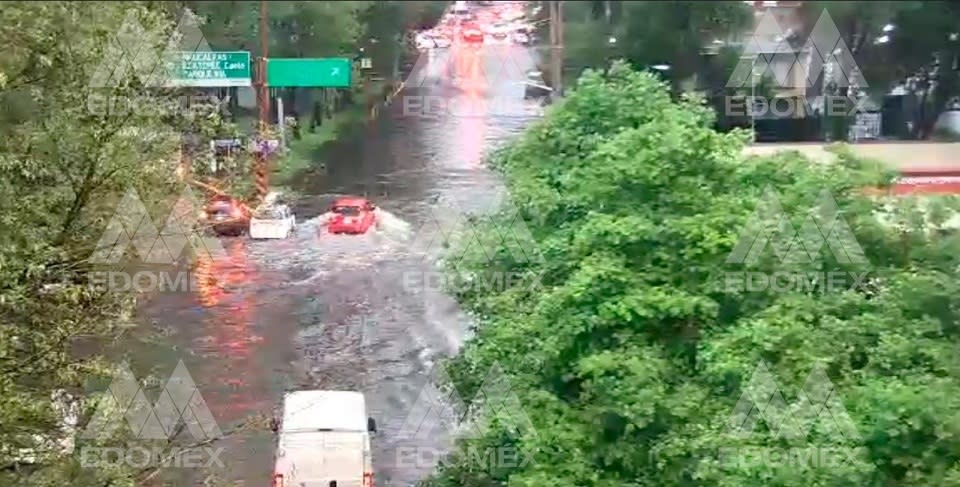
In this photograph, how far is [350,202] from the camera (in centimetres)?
497

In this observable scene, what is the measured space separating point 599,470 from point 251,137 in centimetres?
128

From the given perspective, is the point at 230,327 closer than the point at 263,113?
No

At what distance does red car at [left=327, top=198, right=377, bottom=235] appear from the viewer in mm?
4898

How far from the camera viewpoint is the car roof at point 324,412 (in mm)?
3871

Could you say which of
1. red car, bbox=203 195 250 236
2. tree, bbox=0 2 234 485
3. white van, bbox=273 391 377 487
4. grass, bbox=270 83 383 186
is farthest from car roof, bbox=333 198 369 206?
tree, bbox=0 2 234 485

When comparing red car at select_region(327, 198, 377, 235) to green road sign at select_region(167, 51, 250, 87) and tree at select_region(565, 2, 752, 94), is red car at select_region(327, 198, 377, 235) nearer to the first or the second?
green road sign at select_region(167, 51, 250, 87)

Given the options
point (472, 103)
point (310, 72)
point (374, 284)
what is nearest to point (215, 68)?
point (310, 72)

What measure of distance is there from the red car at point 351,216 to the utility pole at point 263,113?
569 millimetres

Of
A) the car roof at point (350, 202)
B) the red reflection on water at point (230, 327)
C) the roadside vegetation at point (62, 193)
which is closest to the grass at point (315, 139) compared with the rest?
the car roof at point (350, 202)

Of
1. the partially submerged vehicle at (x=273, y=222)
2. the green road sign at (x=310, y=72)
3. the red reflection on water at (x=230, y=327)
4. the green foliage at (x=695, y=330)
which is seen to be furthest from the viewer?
the green road sign at (x=310, y=72)

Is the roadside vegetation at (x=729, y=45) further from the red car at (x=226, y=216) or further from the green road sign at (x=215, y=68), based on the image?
the red car at (x=226, y=216)

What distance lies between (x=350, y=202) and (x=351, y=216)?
0.07 m

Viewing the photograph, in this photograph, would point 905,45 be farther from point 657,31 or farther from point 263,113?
point 263,113

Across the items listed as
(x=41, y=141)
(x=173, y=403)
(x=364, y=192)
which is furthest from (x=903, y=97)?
(x=41, y=141)
